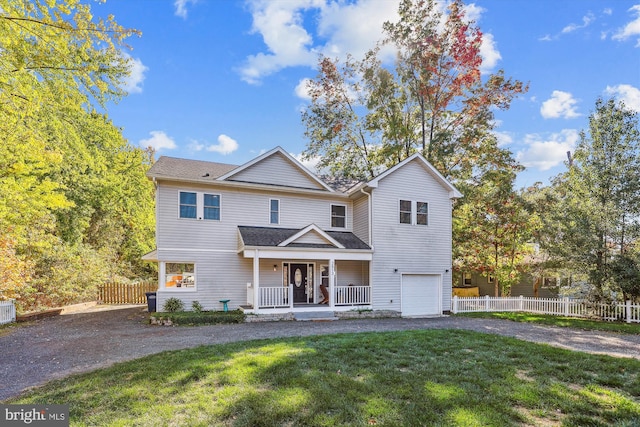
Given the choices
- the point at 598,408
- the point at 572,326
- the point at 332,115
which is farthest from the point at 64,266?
the point at 572,326

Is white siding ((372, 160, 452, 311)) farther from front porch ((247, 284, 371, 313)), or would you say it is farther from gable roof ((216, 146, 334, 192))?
gable roof ((216, 146, 334, 192))

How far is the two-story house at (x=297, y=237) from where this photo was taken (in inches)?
548

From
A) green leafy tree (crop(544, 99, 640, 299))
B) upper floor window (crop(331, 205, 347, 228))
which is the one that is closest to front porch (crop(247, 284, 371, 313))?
upper floor window (crop(331, 205, 347, 228))

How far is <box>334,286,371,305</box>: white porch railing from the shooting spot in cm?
1507

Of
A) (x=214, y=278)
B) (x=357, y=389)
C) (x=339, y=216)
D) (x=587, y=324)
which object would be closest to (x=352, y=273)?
(x=339, y=216)

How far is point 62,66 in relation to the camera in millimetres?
6277

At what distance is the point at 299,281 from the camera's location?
16.2m

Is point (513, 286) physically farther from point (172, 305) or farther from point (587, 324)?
point (172, 305)

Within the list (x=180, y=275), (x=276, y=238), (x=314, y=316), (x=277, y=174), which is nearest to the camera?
(x=314, y=316)

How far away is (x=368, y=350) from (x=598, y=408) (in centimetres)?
383

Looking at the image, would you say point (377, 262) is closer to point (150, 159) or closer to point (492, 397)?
point (492, 397)

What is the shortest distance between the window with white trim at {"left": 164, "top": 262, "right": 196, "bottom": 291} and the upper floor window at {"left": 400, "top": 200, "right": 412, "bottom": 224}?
10.2 meters

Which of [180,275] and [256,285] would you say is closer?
[256,285]

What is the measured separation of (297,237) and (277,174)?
11.6ft
